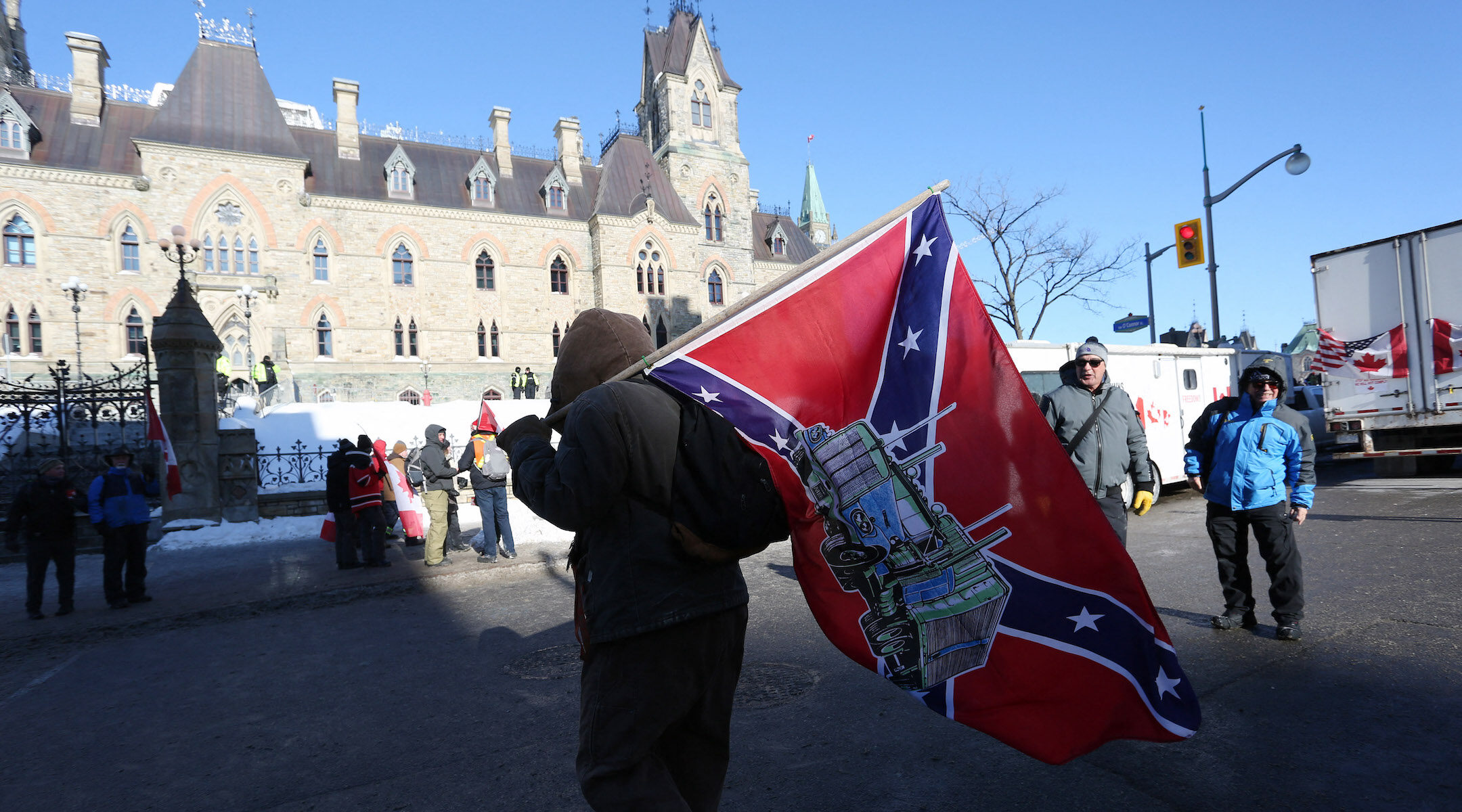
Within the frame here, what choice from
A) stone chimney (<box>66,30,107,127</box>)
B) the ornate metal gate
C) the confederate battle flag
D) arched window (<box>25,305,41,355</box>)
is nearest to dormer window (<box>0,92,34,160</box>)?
stone chimney (<box>66,30,107,127</box>)

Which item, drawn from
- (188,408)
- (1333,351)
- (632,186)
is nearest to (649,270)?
(632,186)

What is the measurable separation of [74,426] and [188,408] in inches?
78.4

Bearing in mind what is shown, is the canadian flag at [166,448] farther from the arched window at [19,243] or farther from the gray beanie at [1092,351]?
the arched window at [19,243]

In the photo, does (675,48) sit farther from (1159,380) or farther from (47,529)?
(47,529)

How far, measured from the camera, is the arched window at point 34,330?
31703 millimetres

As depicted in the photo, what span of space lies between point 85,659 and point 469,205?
36665 mm

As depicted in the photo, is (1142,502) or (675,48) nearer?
(1142,502)

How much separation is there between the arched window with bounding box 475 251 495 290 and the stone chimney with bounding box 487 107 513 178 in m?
5.33

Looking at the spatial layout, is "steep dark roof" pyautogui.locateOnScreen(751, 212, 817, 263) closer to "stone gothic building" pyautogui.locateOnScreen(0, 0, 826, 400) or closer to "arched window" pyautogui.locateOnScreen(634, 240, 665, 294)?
"stone gothic building" pyautogui.locateOnScreen(0, 0, 826, 400)

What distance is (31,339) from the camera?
104ft

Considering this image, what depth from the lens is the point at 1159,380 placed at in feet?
A: 43.7

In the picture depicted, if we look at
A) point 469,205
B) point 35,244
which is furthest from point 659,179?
point 35,244

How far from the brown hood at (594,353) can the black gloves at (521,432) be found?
0.07m

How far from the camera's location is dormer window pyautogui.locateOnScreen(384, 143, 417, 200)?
126 ft
